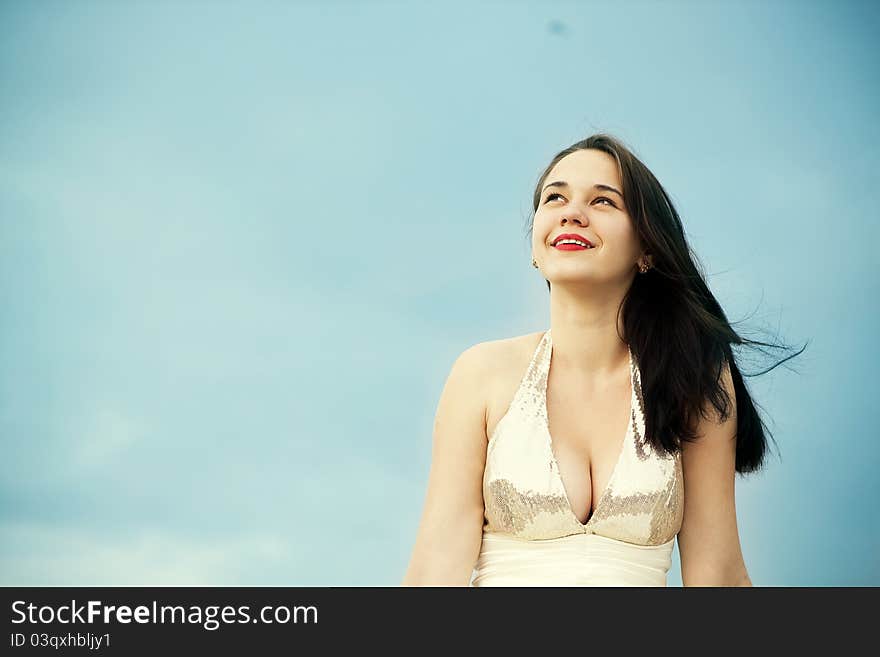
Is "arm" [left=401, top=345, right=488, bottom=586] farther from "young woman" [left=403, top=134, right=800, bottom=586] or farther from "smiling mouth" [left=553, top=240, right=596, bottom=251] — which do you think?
"smiling mouth" [left=553, top=240, right=596, bottom=251]

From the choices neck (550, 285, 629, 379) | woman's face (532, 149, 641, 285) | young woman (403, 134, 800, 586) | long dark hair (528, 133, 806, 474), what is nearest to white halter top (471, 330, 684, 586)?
young woman (403, 134, 800, 586)

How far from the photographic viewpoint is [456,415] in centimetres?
323

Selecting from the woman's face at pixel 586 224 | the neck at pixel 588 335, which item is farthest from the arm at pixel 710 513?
the woman's face at pixel 586 224

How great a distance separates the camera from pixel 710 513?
319cm

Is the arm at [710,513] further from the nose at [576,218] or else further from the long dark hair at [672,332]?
the nose at [576,218]

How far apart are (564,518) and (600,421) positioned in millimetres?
344

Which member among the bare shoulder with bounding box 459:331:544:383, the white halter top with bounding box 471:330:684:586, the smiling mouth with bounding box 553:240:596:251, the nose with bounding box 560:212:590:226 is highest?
the nose with bounding box 560:212:590:226

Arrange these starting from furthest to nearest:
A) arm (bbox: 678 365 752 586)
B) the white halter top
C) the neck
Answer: the neck < arm (bbox: 678 365 752 586) < the white halter top

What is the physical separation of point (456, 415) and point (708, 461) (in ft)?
2.47

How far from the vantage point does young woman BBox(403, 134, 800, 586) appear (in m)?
3.07

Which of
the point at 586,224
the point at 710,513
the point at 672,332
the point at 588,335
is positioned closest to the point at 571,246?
the point at 586,224
